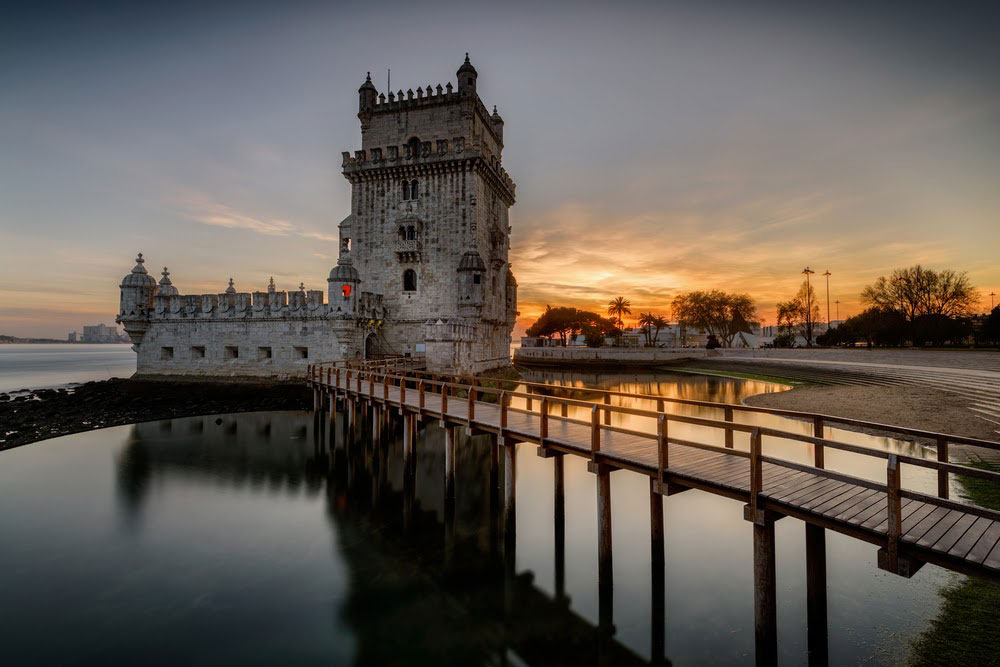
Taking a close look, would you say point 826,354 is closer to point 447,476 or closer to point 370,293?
point 370,293

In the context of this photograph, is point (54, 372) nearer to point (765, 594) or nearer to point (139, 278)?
point (139, 278)

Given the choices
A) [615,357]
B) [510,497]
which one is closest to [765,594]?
[510,497]

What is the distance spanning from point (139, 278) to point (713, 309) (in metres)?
79.3

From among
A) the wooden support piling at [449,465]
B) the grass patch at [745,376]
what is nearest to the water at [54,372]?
the wooden support piling at [449,465]

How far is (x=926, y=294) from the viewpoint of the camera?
5809 centimetres

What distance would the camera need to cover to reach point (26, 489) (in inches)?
586

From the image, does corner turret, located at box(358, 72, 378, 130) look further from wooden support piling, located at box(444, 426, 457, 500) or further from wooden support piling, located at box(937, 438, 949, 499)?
wooden support piling, located at box(937, 438, 949, 499)

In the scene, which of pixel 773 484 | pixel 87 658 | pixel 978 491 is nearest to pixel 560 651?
pixel 773 484

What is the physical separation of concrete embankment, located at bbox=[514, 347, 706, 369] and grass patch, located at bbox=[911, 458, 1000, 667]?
2403 inches

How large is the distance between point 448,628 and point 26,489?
52.1ft

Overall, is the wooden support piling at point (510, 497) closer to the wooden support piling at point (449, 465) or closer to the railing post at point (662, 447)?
the wooden support piling at point (449, 465)

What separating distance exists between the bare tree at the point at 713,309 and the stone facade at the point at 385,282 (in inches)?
2248

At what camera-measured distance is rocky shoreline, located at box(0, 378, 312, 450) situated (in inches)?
908

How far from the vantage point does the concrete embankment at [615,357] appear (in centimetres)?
6988
